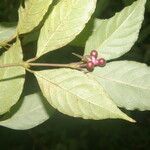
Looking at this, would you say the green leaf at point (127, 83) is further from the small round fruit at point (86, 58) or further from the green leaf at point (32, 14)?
the green leaf at point (32, 14)

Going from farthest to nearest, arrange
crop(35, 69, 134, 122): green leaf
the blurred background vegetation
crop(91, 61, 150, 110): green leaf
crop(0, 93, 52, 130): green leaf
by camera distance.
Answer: the blurred background vegetation → crop(0, 93, 52, 130): green leaf → crop(91, 61, 150, 110): green leaf → crop(35, 69, 134, 122): green leaf

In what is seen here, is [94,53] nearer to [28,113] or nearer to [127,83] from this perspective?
[127,83]

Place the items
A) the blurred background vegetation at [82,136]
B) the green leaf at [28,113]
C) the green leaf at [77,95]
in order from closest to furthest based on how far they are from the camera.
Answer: the green leaf at [77,95] → the green leaf at [28,113] → the blurred background vegetation at [82,136]

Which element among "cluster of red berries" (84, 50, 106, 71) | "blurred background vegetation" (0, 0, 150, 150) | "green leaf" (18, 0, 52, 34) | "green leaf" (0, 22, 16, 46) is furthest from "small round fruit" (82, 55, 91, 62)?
"blurred background vegetation" (0, 0, 150, 150)

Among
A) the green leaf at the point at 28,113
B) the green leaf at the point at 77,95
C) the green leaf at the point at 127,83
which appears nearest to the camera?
the green leaf at the point at 77,95

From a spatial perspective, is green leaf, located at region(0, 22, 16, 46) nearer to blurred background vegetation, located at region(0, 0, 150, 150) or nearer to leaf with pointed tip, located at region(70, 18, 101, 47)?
leaf with pointed tip, located at region(70, 18, 101, 47)

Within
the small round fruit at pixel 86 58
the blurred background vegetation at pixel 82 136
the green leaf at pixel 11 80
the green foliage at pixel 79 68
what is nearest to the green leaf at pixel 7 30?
the green foliage at pixel 79 68

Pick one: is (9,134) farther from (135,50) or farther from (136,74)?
(136,74)
